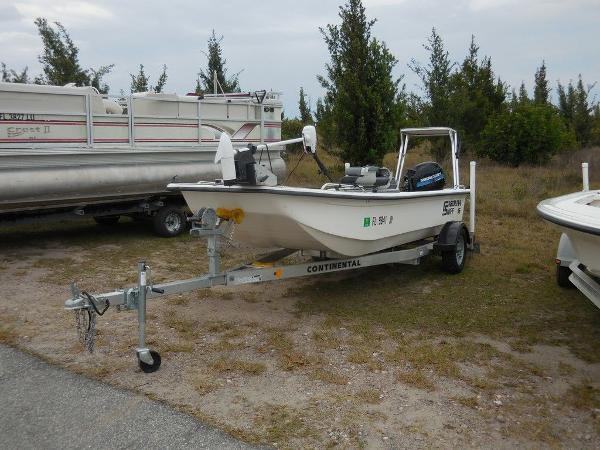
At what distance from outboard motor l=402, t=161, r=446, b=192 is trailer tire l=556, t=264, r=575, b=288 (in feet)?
5.25

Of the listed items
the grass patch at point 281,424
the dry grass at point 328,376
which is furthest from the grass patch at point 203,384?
the dry grass at point 328,376

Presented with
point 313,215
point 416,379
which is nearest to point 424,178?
point 313,215

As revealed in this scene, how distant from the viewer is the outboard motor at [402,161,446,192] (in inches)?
264

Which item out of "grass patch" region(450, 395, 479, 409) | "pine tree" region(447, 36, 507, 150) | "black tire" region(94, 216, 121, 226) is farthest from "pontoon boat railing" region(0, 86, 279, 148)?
"pine tree" region(447, 36, 507, 150)

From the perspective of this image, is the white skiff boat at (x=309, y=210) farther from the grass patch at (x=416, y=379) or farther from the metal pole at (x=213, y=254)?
the grass patch at (x=416, y=379)

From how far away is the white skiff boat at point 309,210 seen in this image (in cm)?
488

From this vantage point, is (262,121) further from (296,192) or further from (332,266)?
(296,192)

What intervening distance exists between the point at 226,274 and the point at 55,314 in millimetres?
1687

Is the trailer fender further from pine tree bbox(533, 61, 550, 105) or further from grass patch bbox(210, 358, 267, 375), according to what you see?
pine tree bbox(533, 61, 550, 105)

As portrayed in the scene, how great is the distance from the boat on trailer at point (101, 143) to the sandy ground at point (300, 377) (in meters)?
1.83

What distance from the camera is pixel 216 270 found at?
5035 mm

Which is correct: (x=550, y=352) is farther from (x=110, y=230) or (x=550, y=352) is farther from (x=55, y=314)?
(x=110, y=230)

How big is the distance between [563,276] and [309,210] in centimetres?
307

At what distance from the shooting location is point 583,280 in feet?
15.8
